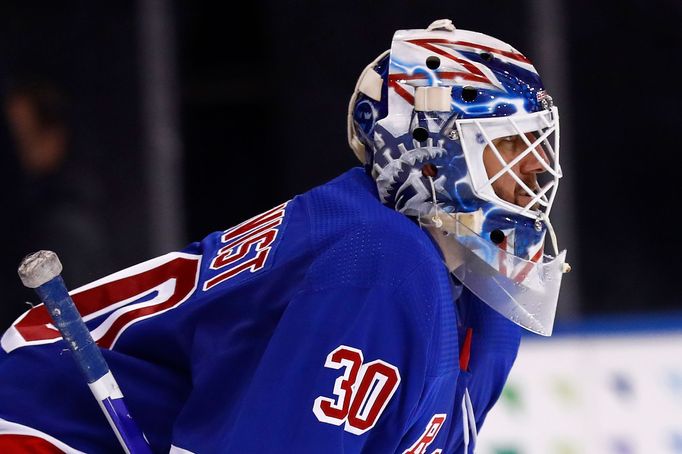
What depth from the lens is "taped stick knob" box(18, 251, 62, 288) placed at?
194 cm

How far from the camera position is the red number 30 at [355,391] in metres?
1.84

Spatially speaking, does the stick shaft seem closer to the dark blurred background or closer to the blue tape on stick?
the blue tape on stick

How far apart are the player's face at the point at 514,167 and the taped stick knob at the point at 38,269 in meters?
0.72

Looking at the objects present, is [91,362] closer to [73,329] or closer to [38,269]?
[73,329]

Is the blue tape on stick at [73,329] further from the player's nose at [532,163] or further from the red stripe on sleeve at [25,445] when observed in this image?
the player's nose at [532,163]

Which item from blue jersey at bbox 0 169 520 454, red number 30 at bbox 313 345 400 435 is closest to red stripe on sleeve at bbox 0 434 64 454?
blue jersey at bbox 0 169 520 454

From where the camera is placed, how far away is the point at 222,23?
5.62 meters

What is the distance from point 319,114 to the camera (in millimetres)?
5102

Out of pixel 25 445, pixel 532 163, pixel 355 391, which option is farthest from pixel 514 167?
pixel 25 445

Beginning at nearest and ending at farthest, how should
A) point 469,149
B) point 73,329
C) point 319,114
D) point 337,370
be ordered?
point 337,370 < point 73,329 < point 469,149 < point 319,114

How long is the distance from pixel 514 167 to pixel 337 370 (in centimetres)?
54

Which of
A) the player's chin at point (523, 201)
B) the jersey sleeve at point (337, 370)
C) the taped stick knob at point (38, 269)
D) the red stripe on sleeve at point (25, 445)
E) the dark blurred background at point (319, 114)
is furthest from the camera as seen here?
the dark blurred background at point (319, 114)

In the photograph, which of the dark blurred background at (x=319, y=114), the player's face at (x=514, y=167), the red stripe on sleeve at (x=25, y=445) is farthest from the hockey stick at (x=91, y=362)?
the dark blurred background at (x=319, y=114)

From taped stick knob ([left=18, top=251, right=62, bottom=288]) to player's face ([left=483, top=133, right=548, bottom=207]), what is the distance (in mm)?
724
